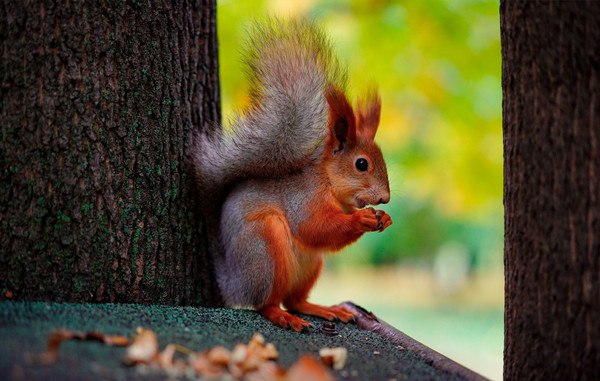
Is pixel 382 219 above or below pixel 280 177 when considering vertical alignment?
below

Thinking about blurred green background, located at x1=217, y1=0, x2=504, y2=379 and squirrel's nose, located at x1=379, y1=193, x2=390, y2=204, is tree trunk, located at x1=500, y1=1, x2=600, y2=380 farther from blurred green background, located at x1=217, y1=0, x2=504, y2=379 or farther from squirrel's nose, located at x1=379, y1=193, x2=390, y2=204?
blurred green background, located at x1=217, y1=0, x2=504, y2=379

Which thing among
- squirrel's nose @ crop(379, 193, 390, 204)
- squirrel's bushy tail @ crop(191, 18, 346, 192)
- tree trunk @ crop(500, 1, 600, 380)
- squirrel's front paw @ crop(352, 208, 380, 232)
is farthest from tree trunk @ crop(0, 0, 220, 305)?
tree trunk @ crop(500, 1, 600, 380)

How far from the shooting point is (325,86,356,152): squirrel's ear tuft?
2.11 metres

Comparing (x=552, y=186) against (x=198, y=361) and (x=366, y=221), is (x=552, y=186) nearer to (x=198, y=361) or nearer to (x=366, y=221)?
(x=366, y=221)

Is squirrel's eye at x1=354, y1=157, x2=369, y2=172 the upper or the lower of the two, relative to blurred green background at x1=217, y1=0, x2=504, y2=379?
lower

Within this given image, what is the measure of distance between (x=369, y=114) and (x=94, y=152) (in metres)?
1.17

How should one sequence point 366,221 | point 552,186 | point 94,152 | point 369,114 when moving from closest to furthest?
point 552,186 → point 94,152 → point 366,221 → point 369,114

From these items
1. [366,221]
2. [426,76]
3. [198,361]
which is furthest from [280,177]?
[426,76]

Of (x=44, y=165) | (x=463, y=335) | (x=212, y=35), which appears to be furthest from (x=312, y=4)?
(x=463, y=335)

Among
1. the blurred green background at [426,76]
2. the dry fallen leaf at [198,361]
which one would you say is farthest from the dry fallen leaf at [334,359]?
the blurred green background at [426,76]

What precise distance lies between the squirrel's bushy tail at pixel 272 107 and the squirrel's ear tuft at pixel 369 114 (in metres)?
0.33

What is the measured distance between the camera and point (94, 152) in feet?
5.70

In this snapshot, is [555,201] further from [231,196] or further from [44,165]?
[44,165]

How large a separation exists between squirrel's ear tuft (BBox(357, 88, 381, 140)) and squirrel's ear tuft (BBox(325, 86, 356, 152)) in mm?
132
